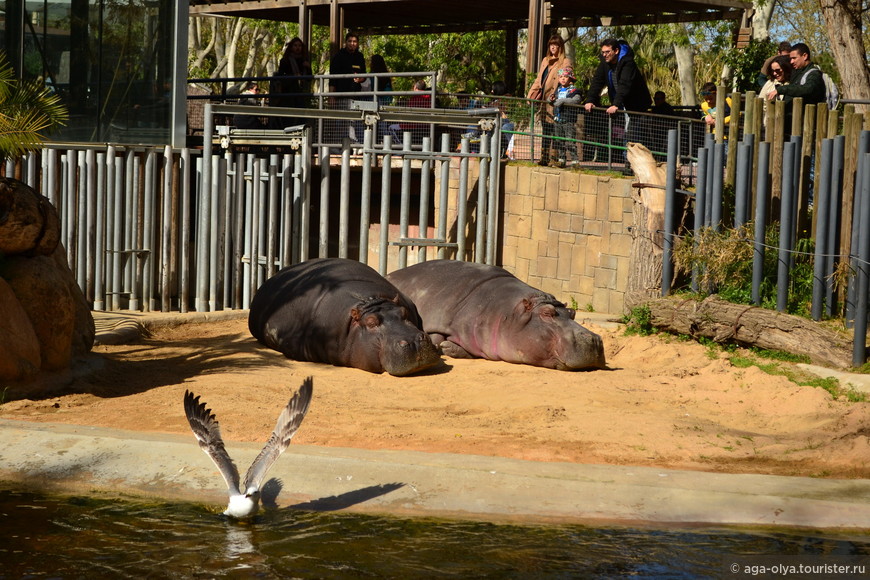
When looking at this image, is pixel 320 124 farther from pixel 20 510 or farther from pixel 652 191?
pixel 20 510

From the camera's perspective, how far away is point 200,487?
6238 millimetres

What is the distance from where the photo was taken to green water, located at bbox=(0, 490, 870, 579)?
5.22 metres

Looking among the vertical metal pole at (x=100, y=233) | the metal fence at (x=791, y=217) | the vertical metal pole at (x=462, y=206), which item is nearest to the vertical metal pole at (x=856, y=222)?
the metal fence at (x=791, y=217)

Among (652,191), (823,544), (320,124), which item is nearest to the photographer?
(823,544)

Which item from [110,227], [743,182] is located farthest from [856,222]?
[110,227]

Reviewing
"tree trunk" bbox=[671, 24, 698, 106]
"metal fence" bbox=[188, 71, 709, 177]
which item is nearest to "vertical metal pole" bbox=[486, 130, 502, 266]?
"metal fence" bbox=[188, 71, 709, 177]

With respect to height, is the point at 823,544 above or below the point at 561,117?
below

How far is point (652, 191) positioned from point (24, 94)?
19.9ft

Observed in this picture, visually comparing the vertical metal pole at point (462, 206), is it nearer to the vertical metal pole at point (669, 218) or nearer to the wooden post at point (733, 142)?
the vertical metal pole at point (669, 218)

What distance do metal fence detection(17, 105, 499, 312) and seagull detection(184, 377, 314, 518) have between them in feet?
20.5

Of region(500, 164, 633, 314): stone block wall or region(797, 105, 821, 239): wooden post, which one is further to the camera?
region(500, 164, 633, 314): stone block wall

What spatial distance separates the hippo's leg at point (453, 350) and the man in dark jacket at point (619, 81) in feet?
13.1

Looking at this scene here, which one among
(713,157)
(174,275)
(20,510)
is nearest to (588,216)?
(713,157)

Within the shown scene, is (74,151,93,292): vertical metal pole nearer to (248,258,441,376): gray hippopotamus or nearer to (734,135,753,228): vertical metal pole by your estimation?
(248,258,441,376): gray hippopotamus
